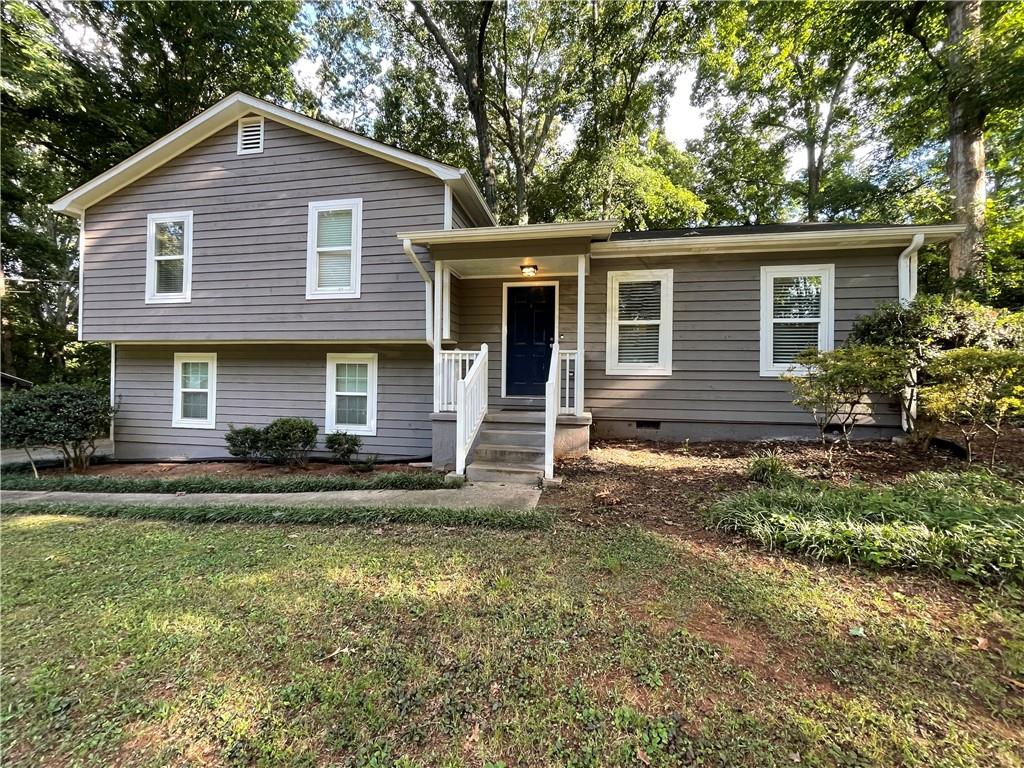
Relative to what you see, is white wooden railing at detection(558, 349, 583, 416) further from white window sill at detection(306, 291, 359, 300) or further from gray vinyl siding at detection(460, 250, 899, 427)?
white window sill at detection(306, 291, 359, 300)

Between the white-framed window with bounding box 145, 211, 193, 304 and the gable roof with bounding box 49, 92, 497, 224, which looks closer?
the gable roof with bounding box 49, 92, 497, 224

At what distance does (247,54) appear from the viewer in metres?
12.4

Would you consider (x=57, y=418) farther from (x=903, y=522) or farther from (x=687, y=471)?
(x=903, y=522)

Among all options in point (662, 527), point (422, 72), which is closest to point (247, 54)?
point (422, 72)

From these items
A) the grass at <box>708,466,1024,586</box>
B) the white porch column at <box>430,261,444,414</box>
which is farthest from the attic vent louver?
the grass at <box>708,466,1024,586</box>

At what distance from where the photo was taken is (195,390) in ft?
27.1

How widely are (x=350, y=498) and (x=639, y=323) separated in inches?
211

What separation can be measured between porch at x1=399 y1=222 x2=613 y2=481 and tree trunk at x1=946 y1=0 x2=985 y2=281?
287 inches

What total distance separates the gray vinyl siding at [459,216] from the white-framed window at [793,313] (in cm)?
510

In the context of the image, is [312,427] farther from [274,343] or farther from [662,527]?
[662,527]

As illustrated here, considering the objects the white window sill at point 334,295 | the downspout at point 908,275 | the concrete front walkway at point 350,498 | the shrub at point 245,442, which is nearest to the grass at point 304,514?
the concrete front walkway at point 350,498

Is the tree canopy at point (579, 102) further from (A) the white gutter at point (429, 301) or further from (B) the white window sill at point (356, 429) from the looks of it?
(B) the white window sill at point (356, 429)

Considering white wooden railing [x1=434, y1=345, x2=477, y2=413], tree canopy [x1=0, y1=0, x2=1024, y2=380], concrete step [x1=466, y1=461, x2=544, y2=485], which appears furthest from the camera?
tree canopy [x1=0, y1=0, x2=1024, y2=380]

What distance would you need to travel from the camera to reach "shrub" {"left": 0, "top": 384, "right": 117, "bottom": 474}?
6.85 metres
